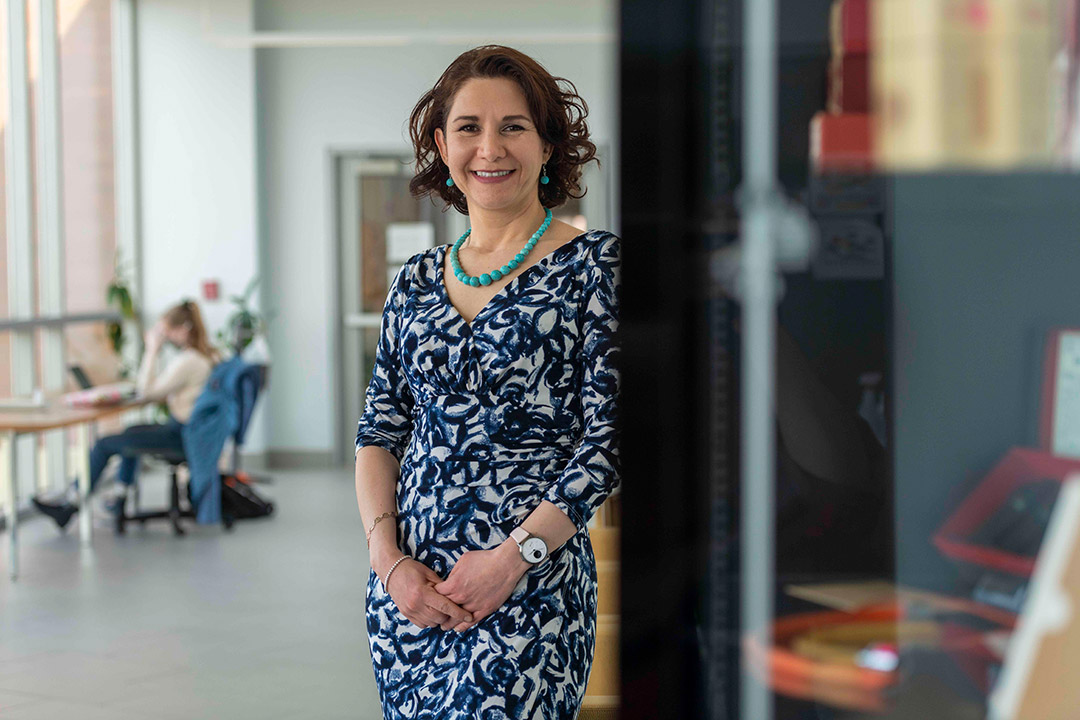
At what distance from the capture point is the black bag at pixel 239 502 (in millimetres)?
6465

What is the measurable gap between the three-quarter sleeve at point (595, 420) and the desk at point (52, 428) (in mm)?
4269

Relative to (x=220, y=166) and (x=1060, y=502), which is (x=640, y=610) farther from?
(x=220, y=166)

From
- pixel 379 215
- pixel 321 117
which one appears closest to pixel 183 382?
pixel 379 215

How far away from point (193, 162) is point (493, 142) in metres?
7.46

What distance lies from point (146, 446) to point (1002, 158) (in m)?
5.97

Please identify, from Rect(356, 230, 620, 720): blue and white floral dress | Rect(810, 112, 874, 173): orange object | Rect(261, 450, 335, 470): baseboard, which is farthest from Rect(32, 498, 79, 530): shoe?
Rect(810, 112, 874, 173): orange object

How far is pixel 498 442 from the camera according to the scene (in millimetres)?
1515

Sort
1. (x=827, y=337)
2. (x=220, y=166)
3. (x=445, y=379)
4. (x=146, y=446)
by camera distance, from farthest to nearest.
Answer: (x=220, y=166)
(x=146, y=446)
(x=445, y=379)
(x=827, y=337)

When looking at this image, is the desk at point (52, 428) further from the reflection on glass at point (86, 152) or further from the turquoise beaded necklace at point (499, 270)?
the turquoise beaded necklace at point (499, 270)

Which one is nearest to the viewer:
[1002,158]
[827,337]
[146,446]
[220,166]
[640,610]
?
[1002,158]

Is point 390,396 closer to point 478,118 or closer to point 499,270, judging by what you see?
point 499,270

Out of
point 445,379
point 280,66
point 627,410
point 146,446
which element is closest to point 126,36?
point 280,66

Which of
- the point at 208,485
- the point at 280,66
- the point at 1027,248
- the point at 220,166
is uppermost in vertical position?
the point at 280,66

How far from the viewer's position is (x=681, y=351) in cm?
81
